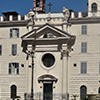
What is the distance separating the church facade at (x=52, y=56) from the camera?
77250 millimetres

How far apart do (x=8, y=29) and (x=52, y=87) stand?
11.4 meters

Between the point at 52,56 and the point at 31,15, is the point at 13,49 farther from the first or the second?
the point at 52,56

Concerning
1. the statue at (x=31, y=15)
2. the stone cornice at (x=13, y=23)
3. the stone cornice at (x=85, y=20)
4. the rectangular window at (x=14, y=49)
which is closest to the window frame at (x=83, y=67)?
the stone cornice at (x=85, y=20)

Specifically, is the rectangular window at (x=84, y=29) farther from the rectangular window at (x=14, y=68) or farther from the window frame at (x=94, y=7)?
the rectangular window at (x=14, y=68)

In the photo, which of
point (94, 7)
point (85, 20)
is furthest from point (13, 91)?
point (94, 7)

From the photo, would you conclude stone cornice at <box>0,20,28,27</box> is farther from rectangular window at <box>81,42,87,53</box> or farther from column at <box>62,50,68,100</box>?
rectangular window at <box>81,42,87,53</box>

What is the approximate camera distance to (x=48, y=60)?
259ft

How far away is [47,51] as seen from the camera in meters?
78.6

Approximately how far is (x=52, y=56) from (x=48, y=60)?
873 mm

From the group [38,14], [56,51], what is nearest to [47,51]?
[56,51]

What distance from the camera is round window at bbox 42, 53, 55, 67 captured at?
7888 cm

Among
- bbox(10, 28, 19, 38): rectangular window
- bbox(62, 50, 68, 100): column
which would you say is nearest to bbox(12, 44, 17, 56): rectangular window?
bbox(10, 28, 19, 38): rectangular window

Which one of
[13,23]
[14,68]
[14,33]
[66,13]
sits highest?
[66,13]

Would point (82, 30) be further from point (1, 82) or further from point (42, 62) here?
point (1, 82)
